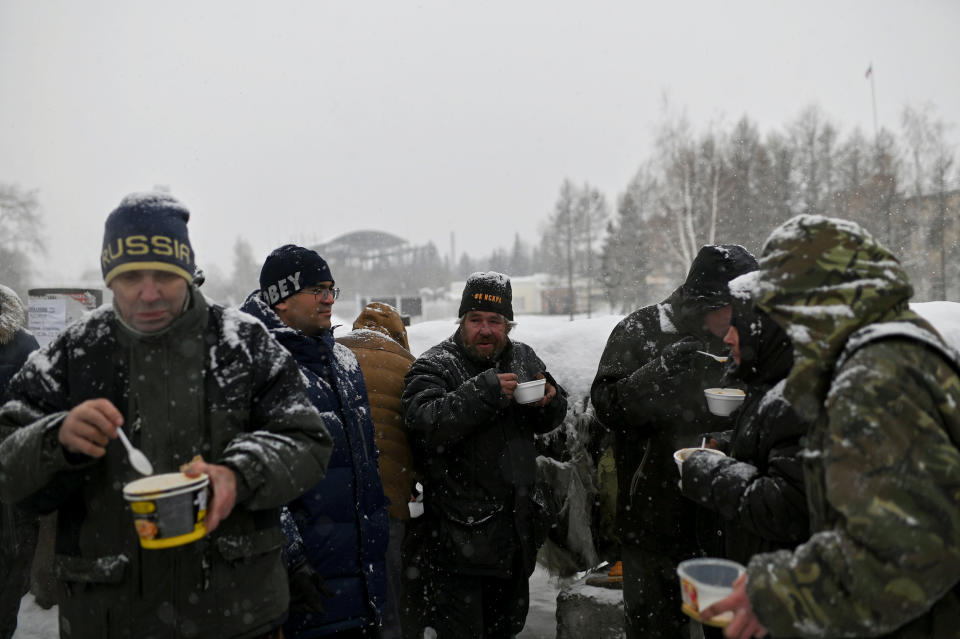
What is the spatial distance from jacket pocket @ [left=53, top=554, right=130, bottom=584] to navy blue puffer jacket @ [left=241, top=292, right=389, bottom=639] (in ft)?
2.30

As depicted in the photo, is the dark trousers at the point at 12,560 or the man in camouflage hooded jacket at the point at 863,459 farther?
the dark trousers at the point at 12,560

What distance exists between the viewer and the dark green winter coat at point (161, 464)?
164cm

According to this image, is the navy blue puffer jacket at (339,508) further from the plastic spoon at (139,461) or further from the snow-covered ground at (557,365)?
the snow-covered ground at (557,365)

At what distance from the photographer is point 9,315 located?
363cm

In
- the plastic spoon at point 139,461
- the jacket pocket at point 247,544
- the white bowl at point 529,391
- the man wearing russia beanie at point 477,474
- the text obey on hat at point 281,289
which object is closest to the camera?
the plastic spoon at point 139,461

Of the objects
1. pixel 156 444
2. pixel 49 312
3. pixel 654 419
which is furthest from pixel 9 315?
pixel 654 419

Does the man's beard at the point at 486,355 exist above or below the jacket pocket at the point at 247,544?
above

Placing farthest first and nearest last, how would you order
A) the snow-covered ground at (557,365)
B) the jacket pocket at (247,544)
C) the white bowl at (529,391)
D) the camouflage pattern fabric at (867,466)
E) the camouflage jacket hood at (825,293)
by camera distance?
1. the snow-covered ground at (557,365)
2. the white bowl at (529,391)
3. the jacket pocket at (247,544)
4. the camouflage jacket hood at (825,293)
5. the camouflage pattern fabric at (867,466)

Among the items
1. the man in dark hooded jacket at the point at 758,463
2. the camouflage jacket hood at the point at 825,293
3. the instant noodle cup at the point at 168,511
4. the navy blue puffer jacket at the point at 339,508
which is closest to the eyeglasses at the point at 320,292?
the navy blue puffer jacket at the point at 339,508

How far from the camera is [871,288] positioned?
1.35 metres

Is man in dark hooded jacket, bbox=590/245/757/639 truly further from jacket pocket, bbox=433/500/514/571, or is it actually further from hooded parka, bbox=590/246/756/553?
jacket pocket, bbox=433/500/514/571

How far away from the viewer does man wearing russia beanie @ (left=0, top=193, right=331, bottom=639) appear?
1.62m

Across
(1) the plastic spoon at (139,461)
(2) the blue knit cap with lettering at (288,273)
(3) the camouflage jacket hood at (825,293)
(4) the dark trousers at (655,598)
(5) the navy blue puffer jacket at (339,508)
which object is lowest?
(4) the dark trousers at (655,598)

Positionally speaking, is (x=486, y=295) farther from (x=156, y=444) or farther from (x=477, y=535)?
(x=156, y=444)
